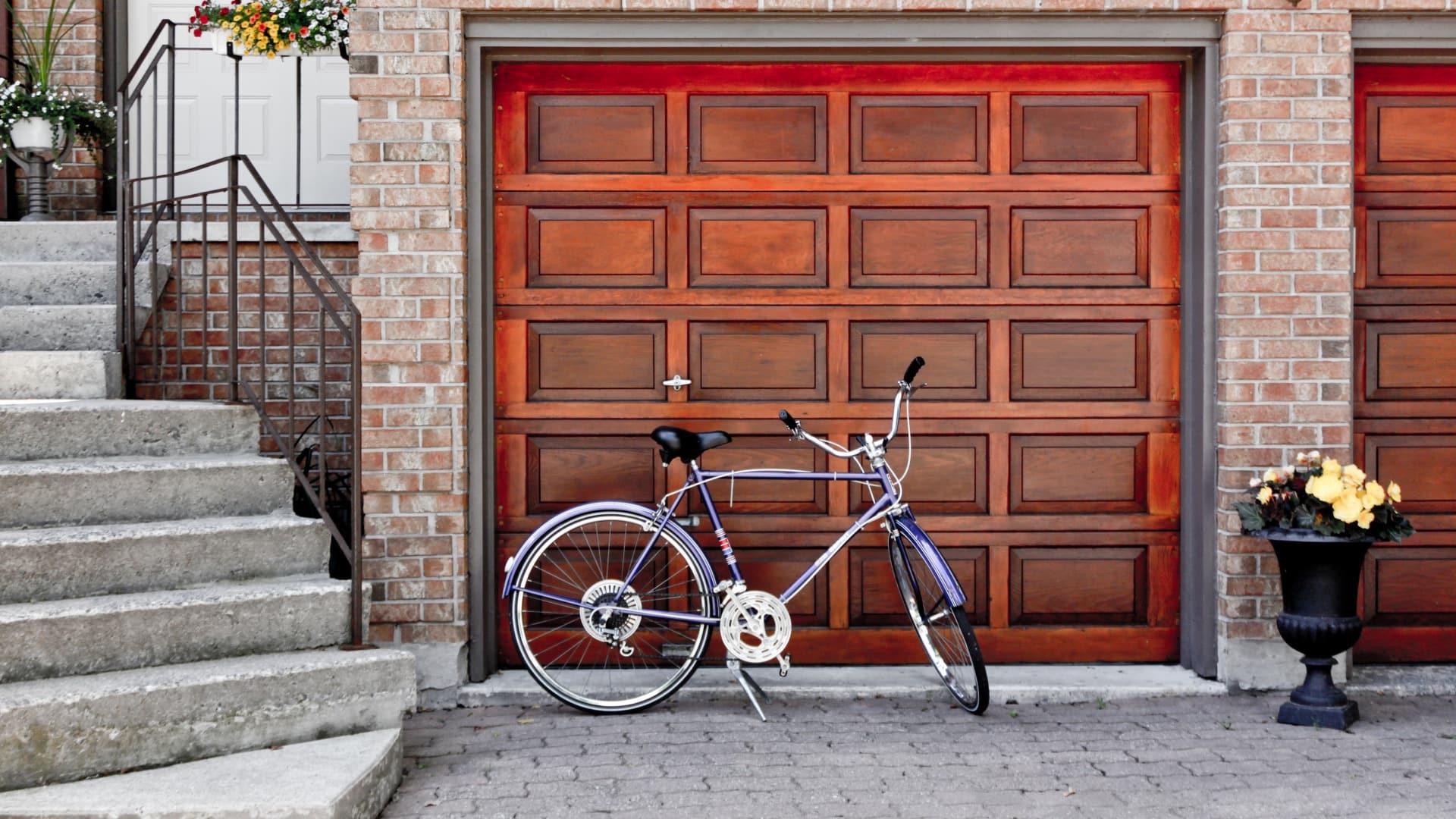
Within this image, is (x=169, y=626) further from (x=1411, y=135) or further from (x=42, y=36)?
(x=1411, y=135)

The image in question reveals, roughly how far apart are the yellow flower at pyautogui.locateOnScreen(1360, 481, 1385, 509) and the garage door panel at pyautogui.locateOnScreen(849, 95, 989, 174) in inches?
71.1

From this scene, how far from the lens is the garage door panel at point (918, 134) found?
184 inches

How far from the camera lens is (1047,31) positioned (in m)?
4.49

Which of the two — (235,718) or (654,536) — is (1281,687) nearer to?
(654,536)

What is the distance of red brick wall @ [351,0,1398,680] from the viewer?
14.5 feet

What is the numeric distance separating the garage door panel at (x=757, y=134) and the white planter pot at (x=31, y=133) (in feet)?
9.89

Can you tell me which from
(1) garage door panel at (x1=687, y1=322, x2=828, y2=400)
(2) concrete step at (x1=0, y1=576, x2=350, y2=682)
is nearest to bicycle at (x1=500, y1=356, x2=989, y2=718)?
(1) garage door panel at (x1=687, y1=322, x2=828, y2=400)

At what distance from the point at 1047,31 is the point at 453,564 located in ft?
9.84

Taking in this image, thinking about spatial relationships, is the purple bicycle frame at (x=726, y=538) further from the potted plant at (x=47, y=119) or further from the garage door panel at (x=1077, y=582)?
the potted plant at (x=47, y=119)

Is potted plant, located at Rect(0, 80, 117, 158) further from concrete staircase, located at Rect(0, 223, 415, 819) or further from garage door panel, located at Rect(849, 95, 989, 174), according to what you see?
garage door panel, located at Rect(849, 95, 989, 174)

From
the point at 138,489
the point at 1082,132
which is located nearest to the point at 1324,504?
the point at 1082,132

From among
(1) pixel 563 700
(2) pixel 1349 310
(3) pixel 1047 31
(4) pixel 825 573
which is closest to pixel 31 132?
(1) pixel 563 700

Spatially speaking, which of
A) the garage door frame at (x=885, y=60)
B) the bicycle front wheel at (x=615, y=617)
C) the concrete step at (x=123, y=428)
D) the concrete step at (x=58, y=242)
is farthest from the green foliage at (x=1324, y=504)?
the concrete step at (x=58, y=242)

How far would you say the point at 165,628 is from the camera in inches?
139
